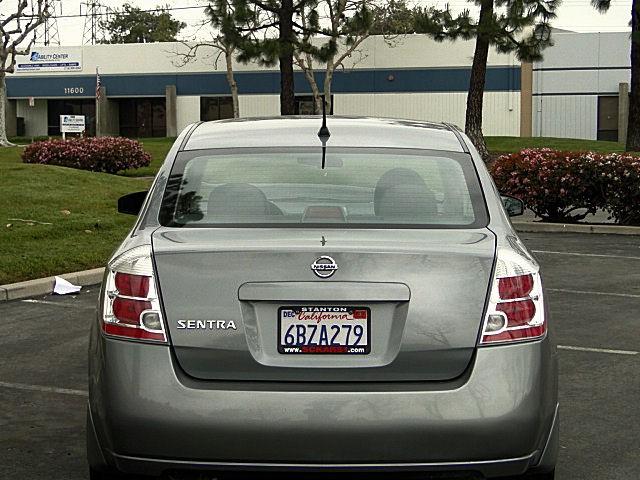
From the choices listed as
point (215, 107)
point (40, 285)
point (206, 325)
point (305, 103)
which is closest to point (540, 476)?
point (206, 325)

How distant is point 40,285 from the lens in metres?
11.4

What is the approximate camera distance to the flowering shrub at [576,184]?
18.0m

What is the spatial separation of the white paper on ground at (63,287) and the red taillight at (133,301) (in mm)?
7281

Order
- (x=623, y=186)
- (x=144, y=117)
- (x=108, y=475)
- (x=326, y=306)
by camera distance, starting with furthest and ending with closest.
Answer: (x=144, y=117) → (x=623, y=186) → (x=108, y=475) → (x=326, y=306)

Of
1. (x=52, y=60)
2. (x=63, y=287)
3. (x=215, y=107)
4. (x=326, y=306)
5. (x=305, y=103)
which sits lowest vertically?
(x=63, y=287)

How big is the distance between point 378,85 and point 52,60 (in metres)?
18.7

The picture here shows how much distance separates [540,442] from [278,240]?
1166 millimetres

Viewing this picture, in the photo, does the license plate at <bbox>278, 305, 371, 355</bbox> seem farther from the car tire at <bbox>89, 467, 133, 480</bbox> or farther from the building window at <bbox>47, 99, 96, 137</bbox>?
the building window at <bbox>47, 99, 96, 137</bbox>

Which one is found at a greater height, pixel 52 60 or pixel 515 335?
pixel 52 60

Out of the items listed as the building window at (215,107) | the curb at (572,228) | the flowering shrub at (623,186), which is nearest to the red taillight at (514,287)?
the curb at (572,228)

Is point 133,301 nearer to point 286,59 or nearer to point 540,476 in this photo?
point 540,476

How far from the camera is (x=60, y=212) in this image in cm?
1709

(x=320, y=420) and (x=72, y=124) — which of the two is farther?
(x=72, y=124)

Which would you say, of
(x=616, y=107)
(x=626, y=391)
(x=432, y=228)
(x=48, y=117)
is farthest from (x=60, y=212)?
(x=48, y=117)
